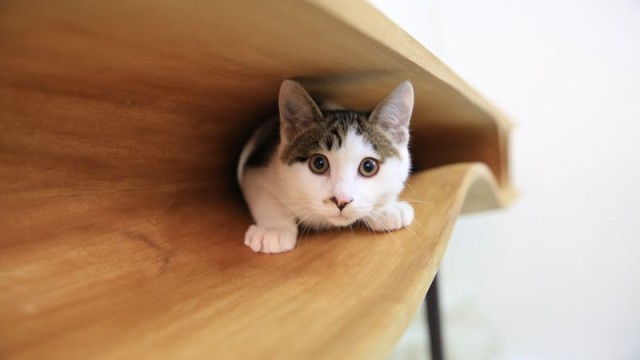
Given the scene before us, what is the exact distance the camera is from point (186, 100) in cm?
65

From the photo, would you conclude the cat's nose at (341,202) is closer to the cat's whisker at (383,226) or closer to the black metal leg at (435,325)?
the cat's whisker at (383,226)

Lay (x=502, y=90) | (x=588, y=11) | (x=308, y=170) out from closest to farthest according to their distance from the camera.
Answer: (x=308, y=170), (x=588, y=11), (x=502, y=90)

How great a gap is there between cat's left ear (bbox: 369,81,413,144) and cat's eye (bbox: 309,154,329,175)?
0.56ft

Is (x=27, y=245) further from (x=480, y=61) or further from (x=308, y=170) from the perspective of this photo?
(x=480, y=61)

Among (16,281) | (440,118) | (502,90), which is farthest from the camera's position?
(502,90)

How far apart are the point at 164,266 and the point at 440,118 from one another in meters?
0.82

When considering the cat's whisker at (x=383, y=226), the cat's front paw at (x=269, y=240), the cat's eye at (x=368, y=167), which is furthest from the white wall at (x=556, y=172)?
the cat's front paw at (x=269, y=240)

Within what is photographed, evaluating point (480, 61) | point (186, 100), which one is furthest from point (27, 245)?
point (480, 61)

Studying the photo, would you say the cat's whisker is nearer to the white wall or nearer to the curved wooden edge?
the curved wooden edge

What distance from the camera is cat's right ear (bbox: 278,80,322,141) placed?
30.6 inches

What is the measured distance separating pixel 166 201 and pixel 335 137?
1.24ft

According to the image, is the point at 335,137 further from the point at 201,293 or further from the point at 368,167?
the point at 201,293

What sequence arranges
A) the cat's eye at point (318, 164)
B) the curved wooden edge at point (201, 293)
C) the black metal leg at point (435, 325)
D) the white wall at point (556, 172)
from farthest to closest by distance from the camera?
the white wall at point (556, 172) < the black metal leg at point (435, 325) < the cat's eye at point (318, 164) < the curved wooden edge at point (201, 293)

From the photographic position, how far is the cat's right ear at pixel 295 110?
78 cm
